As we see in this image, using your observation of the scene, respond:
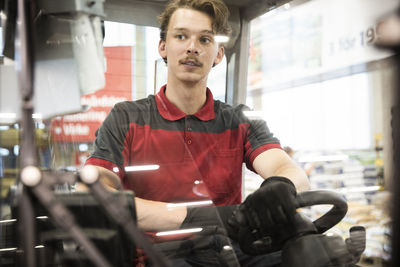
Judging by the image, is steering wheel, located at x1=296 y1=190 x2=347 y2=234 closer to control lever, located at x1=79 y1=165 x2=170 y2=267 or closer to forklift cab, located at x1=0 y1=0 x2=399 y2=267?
forklift cab, located at x1=0 y1=0 x2=399 y2=267

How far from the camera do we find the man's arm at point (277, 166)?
1.22 meters

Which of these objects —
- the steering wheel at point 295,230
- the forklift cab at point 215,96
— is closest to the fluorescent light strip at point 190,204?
the forklift cab at point 215,96

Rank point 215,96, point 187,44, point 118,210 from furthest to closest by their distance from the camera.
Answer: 1. point 215,96
2. point 187,44
3. point 118,210

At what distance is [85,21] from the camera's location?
1.14m

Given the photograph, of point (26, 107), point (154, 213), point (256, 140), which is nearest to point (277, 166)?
point (256, 140)

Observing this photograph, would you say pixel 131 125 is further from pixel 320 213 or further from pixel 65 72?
pixel 320 213

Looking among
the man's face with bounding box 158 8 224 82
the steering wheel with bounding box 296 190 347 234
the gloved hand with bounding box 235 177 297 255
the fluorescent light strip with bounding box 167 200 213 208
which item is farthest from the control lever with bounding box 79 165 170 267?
the steering wheel with bounding box 296 190 347 234

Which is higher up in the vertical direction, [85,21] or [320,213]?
[85,21]

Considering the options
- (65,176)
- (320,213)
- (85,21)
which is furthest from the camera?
(320,213)

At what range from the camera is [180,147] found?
116cm

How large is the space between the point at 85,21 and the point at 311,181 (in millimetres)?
734

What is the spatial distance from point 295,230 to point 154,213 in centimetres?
37

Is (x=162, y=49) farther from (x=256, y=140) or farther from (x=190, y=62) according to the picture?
(x=256, y=140)

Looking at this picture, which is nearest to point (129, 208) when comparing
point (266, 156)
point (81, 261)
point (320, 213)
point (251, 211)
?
point (81, 261)
